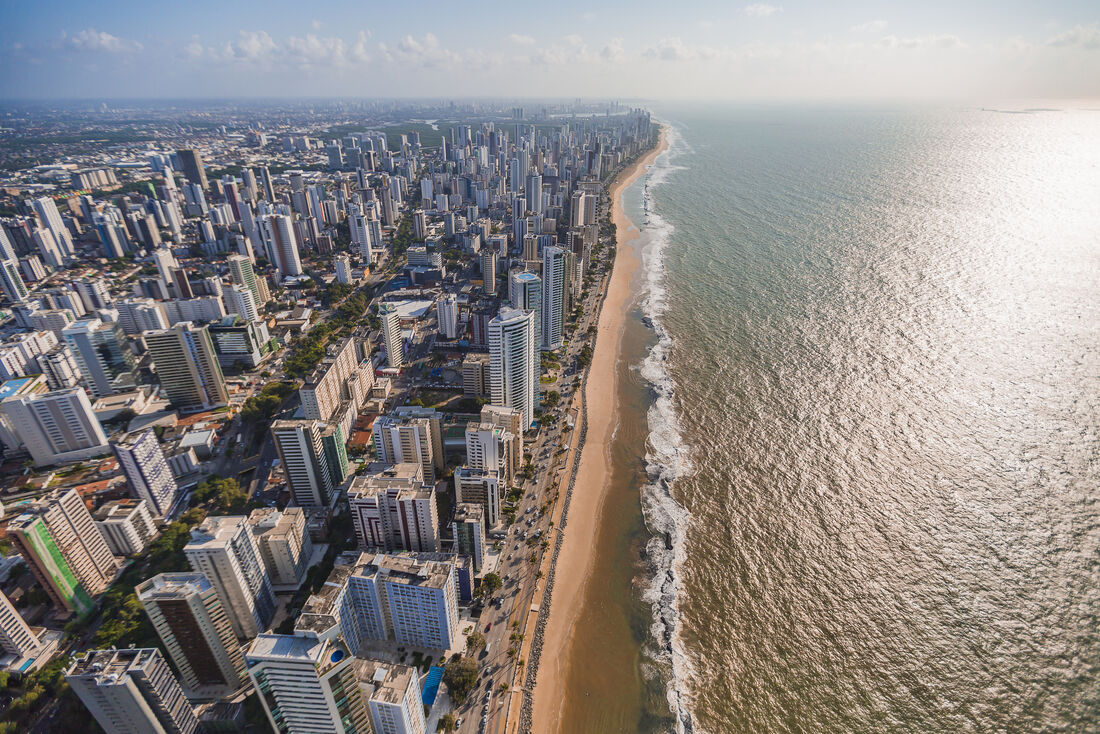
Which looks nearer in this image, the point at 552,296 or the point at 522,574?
the point at 522,574

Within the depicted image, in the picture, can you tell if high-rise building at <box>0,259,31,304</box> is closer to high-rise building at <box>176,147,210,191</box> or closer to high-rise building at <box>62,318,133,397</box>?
high-rise building at <box>62,318,133,397</box>

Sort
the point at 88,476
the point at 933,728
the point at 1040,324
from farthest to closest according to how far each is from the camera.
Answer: the point at 1040,324, the point at 88,476, the point at 933,728

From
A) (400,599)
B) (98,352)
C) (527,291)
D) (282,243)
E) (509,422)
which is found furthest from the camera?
(282,243)

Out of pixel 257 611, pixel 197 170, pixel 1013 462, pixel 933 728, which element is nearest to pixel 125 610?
pixel 257 611

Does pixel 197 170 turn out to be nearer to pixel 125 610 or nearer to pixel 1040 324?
pixel 125 610

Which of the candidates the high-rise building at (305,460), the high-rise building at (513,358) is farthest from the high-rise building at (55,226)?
the high-rise building at (513,358)

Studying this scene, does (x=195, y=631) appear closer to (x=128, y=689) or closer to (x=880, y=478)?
(x=128, y=689)

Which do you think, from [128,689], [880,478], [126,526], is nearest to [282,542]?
[128,689]
